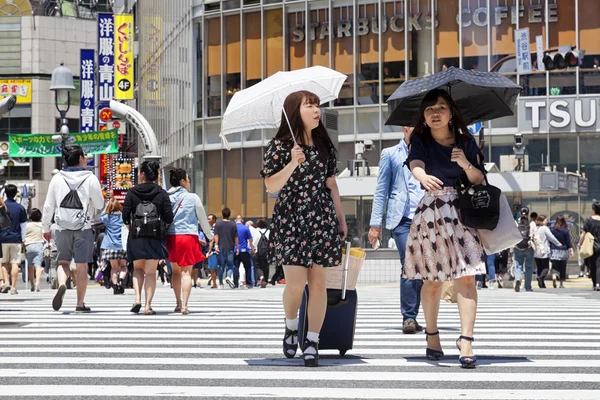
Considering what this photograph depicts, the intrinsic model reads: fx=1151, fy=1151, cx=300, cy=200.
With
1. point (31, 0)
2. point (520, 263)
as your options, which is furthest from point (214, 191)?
point (31, 0)

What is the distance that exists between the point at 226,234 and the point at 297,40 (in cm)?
1506

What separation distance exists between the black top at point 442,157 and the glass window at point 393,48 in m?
29.7

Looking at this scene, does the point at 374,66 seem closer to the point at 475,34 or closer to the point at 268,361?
the point at 475,34

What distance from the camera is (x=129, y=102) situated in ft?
229

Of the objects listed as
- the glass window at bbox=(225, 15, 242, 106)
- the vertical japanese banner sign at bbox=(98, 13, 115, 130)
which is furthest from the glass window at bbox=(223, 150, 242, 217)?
the vertical japanese banner sign at bbox=(98, 13, 115, 130)

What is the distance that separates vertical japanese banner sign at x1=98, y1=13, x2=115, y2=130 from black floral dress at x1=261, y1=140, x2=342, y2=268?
46.2 m

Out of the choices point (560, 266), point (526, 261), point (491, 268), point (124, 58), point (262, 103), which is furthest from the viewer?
point (124, 58)

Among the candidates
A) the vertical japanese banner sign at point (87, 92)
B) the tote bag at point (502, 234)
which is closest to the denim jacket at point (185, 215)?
the tote bag at point (502, 234)

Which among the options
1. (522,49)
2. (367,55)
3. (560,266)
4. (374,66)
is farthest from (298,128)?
(367,55)

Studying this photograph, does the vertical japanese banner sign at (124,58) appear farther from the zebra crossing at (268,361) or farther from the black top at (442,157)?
the black top at (442,157)

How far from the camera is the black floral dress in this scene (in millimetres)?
7344

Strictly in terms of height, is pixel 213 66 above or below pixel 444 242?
above

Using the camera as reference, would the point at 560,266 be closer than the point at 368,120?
A: Yes

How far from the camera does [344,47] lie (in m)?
37.8
